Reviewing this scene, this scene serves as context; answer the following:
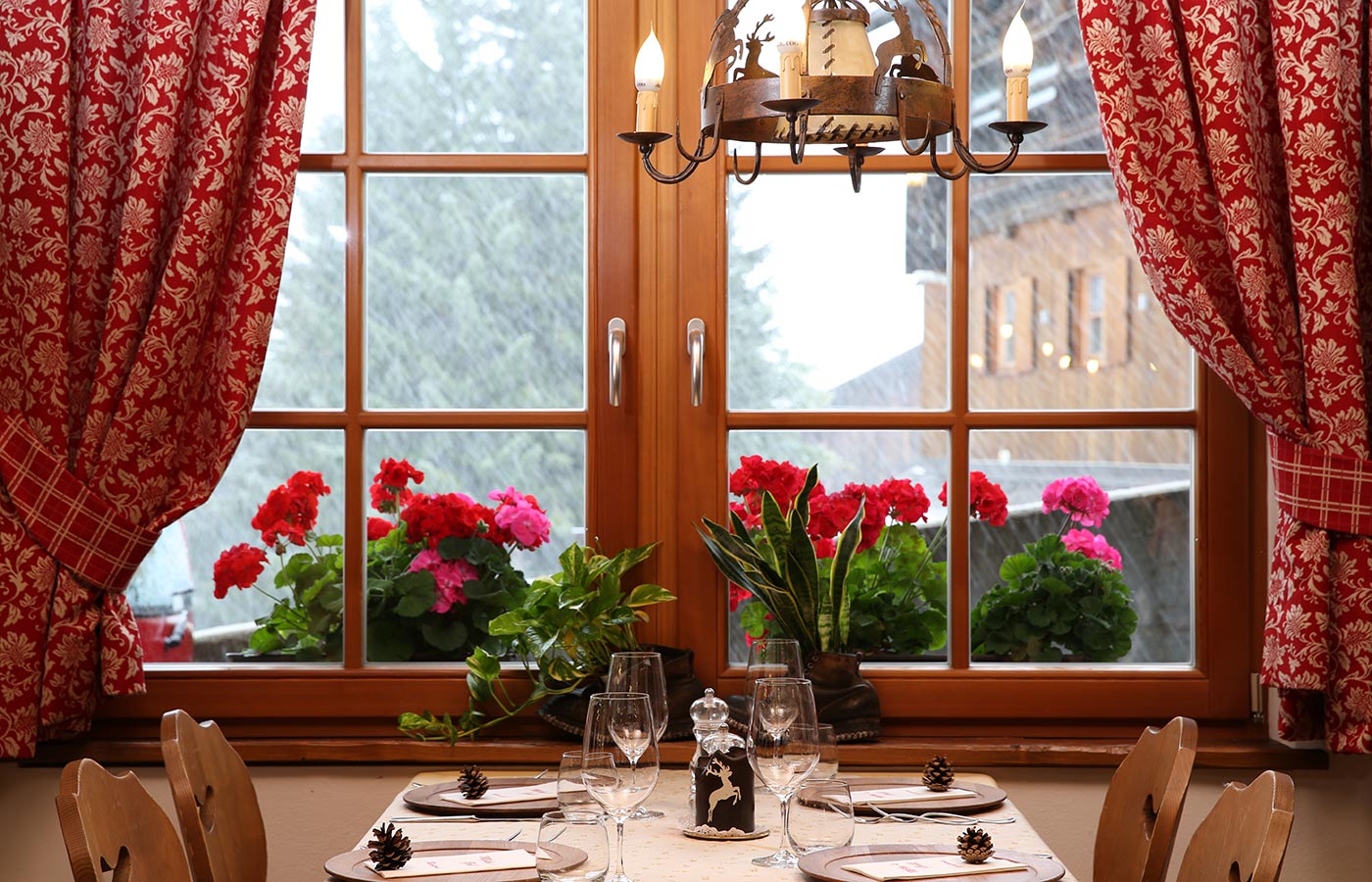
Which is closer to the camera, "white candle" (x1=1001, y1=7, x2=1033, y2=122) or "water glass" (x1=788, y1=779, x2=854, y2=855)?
"white candle" (x1=1001, y1=7, x2=1033, y2=122)

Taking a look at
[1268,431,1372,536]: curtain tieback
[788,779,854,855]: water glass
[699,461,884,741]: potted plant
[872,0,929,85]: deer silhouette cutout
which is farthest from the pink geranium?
[1268,431,1372,536]: curtain tieback

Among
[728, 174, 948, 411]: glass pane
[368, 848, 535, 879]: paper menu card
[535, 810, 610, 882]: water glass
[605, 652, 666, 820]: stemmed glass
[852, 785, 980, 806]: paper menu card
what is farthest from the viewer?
[728, 174, 948, 411]: glass pane

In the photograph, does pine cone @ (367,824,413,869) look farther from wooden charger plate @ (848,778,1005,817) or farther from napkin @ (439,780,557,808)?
wooden charger plate @ (848,778,1005,817)

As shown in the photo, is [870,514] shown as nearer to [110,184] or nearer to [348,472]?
[348,472]

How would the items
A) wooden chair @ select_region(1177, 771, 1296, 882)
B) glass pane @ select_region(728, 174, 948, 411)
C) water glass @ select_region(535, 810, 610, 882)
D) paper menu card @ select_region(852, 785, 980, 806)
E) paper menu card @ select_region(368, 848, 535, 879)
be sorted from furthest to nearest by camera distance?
glass pane @ select_region(728, 174, 948, 411) → paper menu card @ select_region(852, 785, 980, 806) → paper menu card @ select_region(368, 848, 535, 879) → water glass @ select_region(535, 810, 610, 882) → wooden chair @ select_region(1177, 771, 1296, 882)

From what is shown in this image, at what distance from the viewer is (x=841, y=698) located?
8.13ft

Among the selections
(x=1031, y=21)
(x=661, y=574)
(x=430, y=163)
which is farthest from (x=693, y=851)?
(x=1031, y=21)

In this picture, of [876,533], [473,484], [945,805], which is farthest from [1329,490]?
[473,484]

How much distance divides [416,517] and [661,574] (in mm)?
468

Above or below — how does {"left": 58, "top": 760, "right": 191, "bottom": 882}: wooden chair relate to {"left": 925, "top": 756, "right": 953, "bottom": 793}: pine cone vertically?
above

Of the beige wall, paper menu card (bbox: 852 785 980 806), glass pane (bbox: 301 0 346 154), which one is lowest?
the beige wall

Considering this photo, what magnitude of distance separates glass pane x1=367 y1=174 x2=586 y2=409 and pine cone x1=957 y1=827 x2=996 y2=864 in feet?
4.02

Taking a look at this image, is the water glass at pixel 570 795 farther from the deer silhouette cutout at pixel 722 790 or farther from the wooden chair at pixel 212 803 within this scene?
the wooden chair at pixel 212 803

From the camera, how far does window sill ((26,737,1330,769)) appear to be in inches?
97.7
